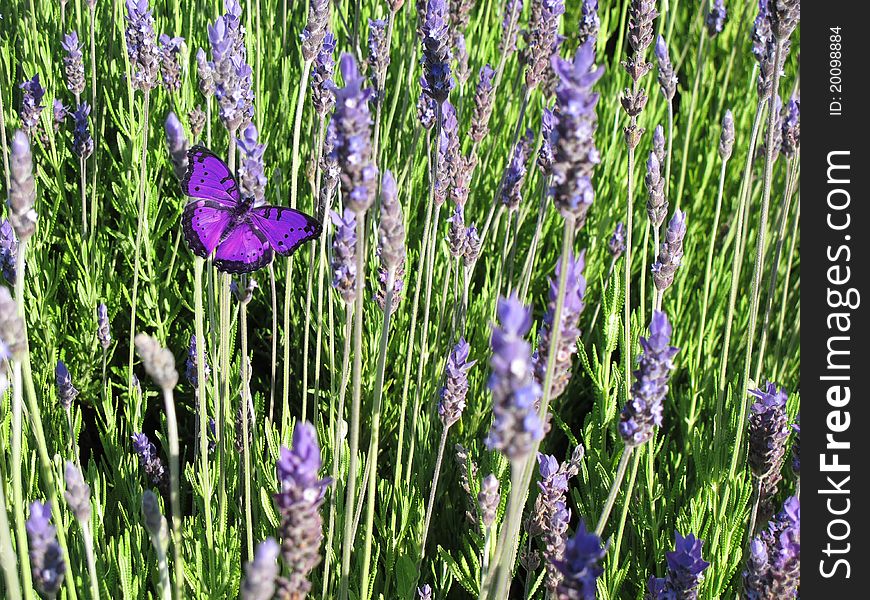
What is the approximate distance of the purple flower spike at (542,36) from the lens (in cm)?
194

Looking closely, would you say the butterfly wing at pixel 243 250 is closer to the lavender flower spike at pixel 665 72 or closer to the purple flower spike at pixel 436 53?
the purple flower spike at pixel 436 53

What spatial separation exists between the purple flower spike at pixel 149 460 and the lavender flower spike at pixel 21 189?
2.91 ft

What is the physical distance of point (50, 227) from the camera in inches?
98.3

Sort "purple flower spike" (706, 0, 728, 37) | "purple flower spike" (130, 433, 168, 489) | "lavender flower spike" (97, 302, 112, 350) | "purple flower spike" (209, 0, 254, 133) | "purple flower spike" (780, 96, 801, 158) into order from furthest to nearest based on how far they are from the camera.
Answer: "purple flower spike" (706, 0, 728, 37) < "purple flower spike" (780, 96, 801, 158) < "lavender flower spike" (97, 302, 112, 350) < "purple flower spike" (130, 433, 168, 489) < "purple flower spike" (209, 0, 254, 133)

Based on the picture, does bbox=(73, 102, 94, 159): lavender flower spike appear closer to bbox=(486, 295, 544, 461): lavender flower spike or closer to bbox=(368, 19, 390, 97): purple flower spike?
bbox=(368, 19, 390, 97): purple flower spike

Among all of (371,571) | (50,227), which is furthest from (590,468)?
(50,227)

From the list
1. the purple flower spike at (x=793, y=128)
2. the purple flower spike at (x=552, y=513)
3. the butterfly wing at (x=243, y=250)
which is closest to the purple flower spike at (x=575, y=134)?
the purple flower spike at (x=552, y=513)

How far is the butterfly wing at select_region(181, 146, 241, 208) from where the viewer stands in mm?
1570

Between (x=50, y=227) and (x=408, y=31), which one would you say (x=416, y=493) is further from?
(x=408, y=31)

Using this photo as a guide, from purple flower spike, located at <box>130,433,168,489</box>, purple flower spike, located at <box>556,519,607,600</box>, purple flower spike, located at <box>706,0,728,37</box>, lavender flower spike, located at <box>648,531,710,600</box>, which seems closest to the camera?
purple flower spike, located at <box>556,519,607,600</box>

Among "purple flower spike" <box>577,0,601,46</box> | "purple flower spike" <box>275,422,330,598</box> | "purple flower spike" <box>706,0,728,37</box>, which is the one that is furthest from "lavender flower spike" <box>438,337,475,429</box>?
"purple flower spike" <box>706,0,728,37</box>

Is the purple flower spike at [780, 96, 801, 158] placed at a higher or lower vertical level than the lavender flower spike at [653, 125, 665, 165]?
higher

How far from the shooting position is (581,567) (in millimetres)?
1010
